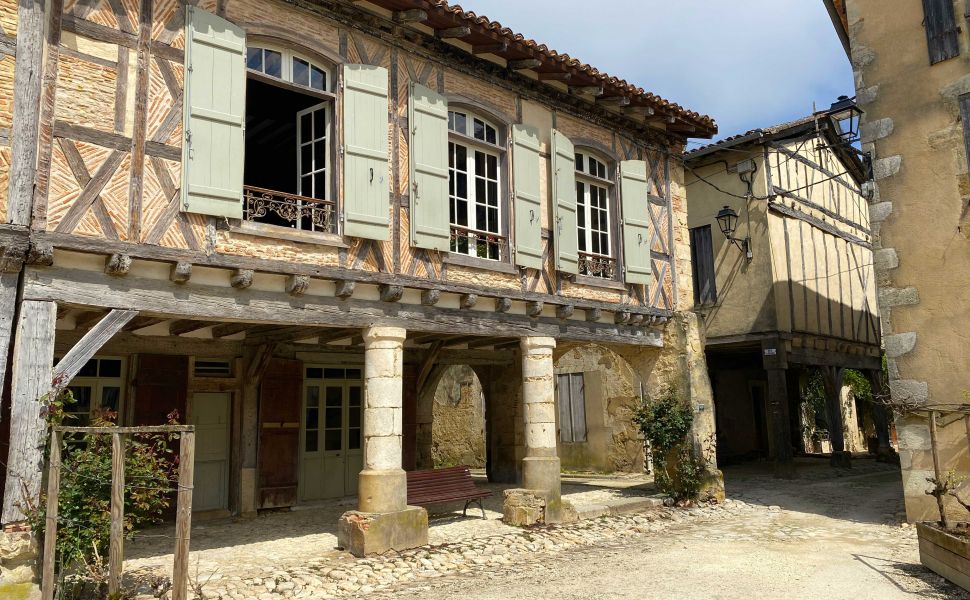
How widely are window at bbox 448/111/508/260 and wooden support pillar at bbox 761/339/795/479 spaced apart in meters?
6.56

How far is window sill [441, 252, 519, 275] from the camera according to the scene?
22.9 ft

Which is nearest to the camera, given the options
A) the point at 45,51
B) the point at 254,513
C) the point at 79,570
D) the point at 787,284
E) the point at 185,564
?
the point at 185,564

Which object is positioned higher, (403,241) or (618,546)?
(403,241)

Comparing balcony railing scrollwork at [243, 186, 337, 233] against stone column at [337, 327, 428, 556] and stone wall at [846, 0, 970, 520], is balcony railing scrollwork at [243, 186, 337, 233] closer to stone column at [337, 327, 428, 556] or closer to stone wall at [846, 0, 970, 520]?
stone column at [337, 327, 428, 556]

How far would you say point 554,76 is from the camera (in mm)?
8023

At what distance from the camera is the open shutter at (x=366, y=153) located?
244 inches

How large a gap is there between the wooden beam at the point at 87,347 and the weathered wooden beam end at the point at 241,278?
0.75 metres

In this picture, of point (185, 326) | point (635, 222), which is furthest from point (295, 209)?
point (635, 222)

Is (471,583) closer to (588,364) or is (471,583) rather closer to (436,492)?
(436,492)

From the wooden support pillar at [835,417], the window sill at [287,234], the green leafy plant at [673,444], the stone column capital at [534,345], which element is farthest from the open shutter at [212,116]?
the wooden support pillar at [835,417]

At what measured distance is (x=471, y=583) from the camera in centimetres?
537

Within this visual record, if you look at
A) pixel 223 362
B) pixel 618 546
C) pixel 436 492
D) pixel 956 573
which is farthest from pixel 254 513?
pixel 956 573

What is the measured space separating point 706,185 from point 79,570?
452 inches

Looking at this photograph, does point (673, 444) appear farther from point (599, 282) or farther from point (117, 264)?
point (117, 264)
